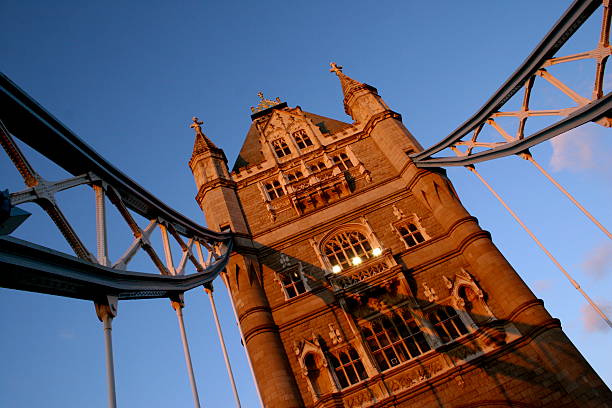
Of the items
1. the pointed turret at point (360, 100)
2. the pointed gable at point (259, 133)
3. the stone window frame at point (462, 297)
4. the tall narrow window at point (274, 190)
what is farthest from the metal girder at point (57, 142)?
the pointed turret at point (360, 100)

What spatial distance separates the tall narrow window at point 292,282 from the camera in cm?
1731

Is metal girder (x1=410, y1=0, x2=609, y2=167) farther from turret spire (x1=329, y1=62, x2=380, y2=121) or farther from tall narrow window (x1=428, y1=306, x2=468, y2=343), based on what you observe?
turret spire (x1=329, y1=62, x2=380, y2=121)

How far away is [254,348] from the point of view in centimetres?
1536

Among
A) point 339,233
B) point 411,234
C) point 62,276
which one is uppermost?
A: point 339,233

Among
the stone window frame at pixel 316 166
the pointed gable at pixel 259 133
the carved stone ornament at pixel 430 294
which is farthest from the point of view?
the pointed gable at pixel 259 133

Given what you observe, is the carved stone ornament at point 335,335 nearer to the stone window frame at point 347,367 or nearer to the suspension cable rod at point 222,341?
the stone window frame at point 347,367

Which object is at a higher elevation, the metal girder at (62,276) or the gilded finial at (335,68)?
the gilded finial at (335,68)

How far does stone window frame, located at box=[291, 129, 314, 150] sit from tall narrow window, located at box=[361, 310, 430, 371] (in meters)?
10.9

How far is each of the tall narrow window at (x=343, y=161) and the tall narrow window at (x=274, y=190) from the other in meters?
2.94

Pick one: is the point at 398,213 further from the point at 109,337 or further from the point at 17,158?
the point at 17,158

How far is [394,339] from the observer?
15.2 metres

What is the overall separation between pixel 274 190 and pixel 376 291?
7863mm

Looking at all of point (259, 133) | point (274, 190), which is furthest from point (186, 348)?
point (259, 133)

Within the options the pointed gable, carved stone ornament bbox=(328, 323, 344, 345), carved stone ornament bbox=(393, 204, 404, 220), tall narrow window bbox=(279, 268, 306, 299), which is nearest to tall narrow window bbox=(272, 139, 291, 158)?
the pointed gable
